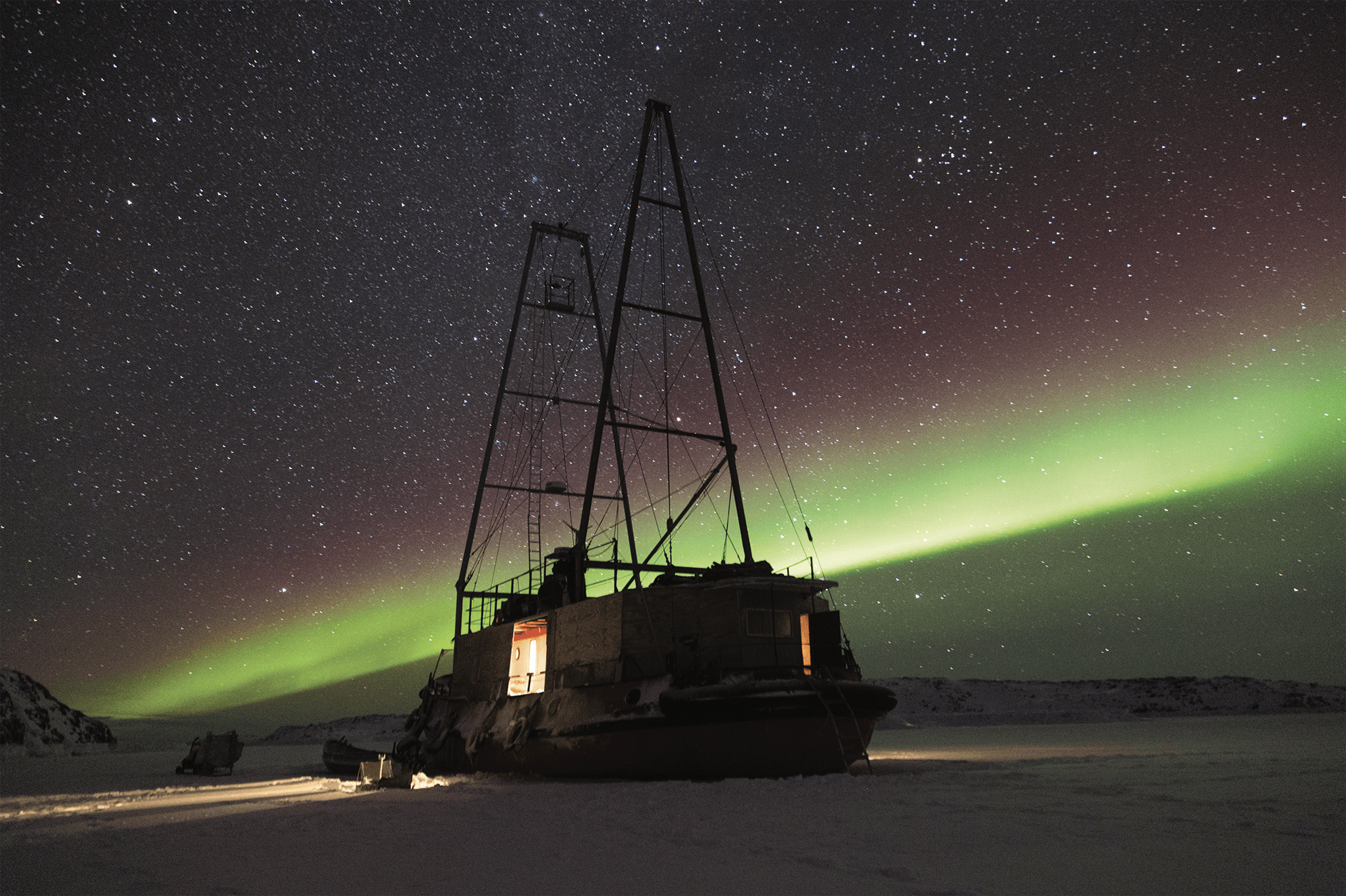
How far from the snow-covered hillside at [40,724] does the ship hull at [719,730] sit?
6295 centimetres

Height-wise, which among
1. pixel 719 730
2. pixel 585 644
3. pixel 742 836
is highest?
pixel 585 644

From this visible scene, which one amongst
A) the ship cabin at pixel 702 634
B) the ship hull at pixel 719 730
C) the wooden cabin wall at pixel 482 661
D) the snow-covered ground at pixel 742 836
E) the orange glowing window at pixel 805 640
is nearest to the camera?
the snow-covered ground at pixel 742 836

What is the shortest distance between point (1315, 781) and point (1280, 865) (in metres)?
7.84

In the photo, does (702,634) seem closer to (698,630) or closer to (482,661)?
(698,630)

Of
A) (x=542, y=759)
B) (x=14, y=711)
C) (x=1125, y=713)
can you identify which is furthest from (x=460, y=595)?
(x=1125, y=713)

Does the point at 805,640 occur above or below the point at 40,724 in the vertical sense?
above

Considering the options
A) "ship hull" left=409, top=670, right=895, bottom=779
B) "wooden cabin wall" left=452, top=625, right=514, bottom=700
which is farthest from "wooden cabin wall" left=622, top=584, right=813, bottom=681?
"wooden cabin wall" left=452, top=625, right=514, bottom=700

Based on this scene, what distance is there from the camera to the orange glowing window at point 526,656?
2083 cm

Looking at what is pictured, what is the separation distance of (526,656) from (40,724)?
63534 millimetres

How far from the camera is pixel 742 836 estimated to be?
27.9 ft

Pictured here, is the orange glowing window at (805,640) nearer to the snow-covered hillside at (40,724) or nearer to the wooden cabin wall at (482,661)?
the wooden cabin wall at (482,661)

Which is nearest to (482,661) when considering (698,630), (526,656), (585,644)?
(526,656)

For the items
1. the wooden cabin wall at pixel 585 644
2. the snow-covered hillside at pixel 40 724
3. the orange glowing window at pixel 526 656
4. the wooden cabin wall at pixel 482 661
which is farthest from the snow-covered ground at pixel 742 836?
the snow-covered hillside at pixel 40 724

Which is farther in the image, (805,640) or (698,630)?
(805,640)
